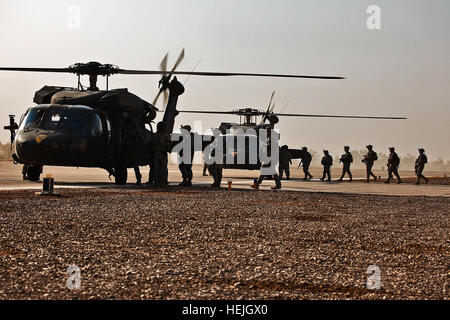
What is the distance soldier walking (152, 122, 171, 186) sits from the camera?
18328 mm

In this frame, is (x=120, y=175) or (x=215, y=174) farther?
(x=120, y=175)

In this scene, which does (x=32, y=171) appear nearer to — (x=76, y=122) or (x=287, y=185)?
(x=76, y=122)

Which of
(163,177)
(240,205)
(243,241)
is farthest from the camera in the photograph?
(163,177)

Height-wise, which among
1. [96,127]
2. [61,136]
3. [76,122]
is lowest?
[61,136]

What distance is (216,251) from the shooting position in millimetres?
6242

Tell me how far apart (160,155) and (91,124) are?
2.32 metres

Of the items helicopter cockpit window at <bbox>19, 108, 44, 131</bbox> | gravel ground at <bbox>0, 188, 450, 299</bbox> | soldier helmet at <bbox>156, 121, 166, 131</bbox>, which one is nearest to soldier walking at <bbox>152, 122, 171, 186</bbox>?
soldier helmet at <bbox>156, 121, 166, 131</bbox>

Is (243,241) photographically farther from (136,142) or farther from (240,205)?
(136,142)

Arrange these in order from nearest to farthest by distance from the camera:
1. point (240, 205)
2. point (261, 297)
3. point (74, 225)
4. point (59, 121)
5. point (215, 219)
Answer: point (261, 297) → point (74, 225) → point (215, 219) → point (240, 205) → point (59, 121)

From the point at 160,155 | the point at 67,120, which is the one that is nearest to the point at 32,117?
the point at 67,120

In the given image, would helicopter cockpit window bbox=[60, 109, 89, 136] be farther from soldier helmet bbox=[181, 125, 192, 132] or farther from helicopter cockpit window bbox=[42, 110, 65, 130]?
soldier helmet bbox=[181, 125, 192, 132]

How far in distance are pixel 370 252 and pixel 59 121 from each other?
12.6 metres
